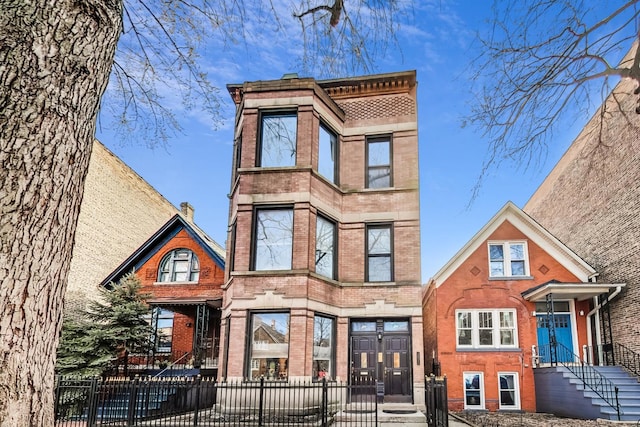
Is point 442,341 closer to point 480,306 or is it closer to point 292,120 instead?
point 480,306

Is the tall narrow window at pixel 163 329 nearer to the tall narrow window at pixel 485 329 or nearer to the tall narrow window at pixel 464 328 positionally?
the tall narrow window at pixel 464 328

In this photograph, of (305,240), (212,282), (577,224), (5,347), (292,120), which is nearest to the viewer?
(5,347)

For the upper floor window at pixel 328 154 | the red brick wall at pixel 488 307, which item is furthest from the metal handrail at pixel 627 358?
the upper floor window at pixel 328 154

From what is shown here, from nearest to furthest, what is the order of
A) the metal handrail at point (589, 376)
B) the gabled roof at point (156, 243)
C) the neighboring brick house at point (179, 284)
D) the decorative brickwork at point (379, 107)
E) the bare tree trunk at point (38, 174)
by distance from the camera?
the bare tree trunk at point (38, 174)
the metal handrail at point (589, 376)
the decorative brickwork at point (379, 107)
the neighboring brick house at point (179, 284)
the gabled roof at point (156, 243)

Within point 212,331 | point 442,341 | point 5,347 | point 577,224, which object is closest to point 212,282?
point 212,331

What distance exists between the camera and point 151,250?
23188 mm

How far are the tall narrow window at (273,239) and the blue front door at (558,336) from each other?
10.2 metres

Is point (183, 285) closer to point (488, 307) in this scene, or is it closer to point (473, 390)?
point (473, 390)

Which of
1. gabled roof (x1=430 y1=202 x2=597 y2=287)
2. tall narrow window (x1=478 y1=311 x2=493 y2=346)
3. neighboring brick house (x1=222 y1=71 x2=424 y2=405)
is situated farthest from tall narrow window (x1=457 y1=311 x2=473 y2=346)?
neighboring brick house (x1=222 y1=71 x2=424 y2=405)

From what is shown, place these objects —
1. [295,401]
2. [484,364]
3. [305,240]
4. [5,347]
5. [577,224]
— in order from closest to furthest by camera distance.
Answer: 1. [5,347]
2. [295,401]
3. [305,240]
4. [484,364]
5. [577,224]

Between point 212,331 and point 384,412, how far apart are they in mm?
10172

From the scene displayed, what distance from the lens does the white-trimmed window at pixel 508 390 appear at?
754 inches

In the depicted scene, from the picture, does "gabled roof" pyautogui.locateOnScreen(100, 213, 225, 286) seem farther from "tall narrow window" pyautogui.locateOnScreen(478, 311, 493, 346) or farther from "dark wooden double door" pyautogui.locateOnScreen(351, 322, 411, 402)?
"tall narrow window" pyautogui.locateOnScreen(478, 311, 493, 346)

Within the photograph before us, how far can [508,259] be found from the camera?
21.0m
